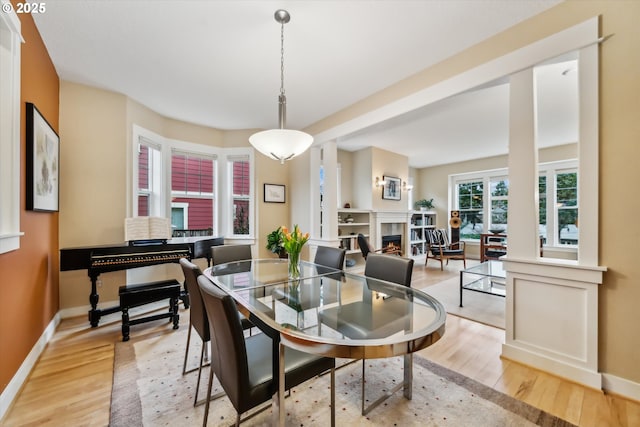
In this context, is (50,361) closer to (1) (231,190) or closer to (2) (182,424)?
(2) (182,424)

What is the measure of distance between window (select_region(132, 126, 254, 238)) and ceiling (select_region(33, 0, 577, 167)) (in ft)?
2.20

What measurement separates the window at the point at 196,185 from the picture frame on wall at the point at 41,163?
955 millimetres

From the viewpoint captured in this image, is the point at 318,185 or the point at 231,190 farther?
the point at 231,190

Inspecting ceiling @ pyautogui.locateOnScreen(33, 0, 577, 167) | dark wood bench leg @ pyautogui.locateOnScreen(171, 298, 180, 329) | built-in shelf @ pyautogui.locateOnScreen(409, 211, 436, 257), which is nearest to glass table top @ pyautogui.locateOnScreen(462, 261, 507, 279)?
ceiling @ pyautogui.locateOnScreen(33, 0, 577, 167)

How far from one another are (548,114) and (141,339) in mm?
6120

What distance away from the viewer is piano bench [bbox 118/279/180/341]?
2549 millimetres

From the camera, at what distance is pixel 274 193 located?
4719 mm

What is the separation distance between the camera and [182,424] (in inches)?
59.7

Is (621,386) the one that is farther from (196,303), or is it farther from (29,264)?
(29,264)

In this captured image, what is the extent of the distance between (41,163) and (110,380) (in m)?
1.95

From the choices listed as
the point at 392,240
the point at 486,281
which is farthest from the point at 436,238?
the point at 486,281

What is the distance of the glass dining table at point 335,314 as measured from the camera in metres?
1.13

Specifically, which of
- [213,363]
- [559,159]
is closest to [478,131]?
[559,159]

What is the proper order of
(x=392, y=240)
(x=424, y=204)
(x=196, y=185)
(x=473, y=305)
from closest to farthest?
(x=473, y=305)
(x=196, y=185)
(x=392, y=240)
(x=424, y=204)
